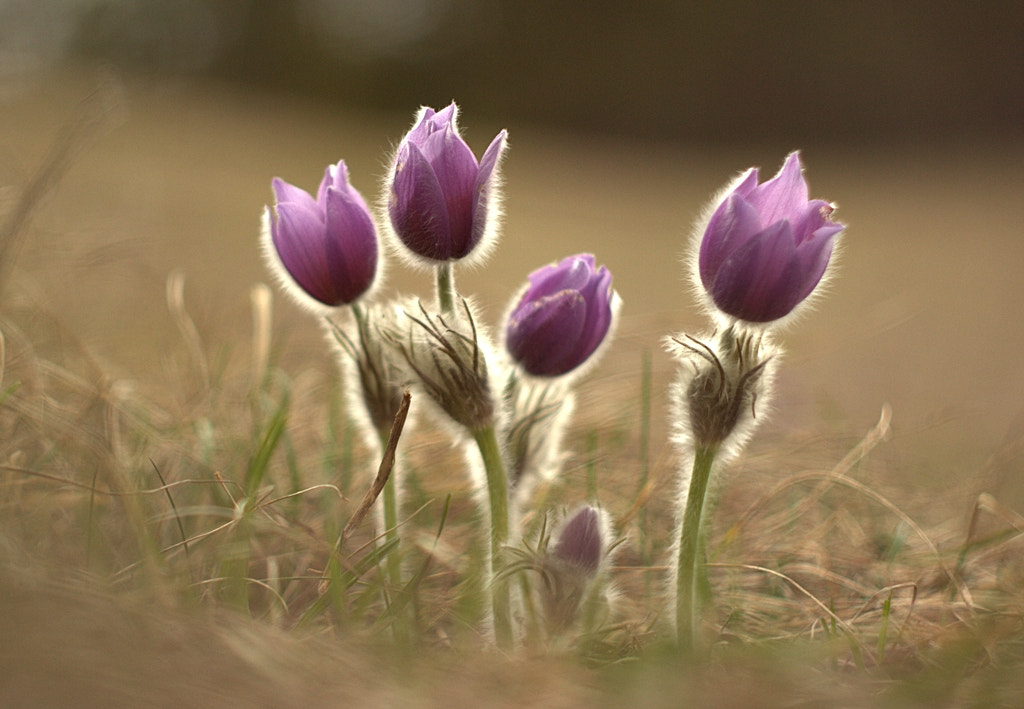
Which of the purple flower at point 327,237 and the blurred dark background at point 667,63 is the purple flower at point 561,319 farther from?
the blurred dark background at point 667,63

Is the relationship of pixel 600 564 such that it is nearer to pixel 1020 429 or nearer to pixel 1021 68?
pixel 1020 429

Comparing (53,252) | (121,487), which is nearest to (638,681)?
(121,487)

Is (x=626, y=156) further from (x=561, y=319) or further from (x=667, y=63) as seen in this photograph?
(x=561, y=319)

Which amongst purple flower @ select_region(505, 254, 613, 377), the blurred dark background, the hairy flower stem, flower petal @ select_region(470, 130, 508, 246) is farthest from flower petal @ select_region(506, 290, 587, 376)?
the blurred dark background

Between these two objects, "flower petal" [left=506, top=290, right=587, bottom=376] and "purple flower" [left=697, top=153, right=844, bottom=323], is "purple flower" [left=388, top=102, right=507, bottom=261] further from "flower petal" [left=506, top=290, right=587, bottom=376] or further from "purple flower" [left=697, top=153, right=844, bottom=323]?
"purple flower" [left=697, top=153, right=844, bottom=323]

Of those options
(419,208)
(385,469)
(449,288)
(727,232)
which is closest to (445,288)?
(449,288)

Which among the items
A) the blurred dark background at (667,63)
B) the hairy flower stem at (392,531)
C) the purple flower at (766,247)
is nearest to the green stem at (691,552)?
the purple flower at (766,247)
